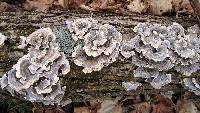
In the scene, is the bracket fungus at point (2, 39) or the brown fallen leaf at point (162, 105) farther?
the brown fallen leaf at point (162, 105)

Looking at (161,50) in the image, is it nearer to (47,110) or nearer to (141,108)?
(141,108)

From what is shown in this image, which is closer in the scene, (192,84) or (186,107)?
(192,84)

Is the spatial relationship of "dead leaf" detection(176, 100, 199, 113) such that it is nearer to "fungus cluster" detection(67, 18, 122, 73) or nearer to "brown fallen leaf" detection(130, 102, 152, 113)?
"brown fallen leaf" detection(130, 102, 152, 113)

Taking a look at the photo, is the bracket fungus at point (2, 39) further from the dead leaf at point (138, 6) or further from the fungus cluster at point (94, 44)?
the dead leaf at point (138, 6)

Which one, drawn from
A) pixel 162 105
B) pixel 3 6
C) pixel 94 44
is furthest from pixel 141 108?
pixel 3 6

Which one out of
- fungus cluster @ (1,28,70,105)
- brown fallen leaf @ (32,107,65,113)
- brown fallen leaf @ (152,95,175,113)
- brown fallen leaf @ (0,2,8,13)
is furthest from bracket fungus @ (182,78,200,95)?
brown fallen leaf @ (0,2,8,13)

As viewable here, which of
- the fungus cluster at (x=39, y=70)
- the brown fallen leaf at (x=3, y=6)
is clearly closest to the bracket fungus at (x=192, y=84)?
the fungus cluster at (x=39, y=70)
